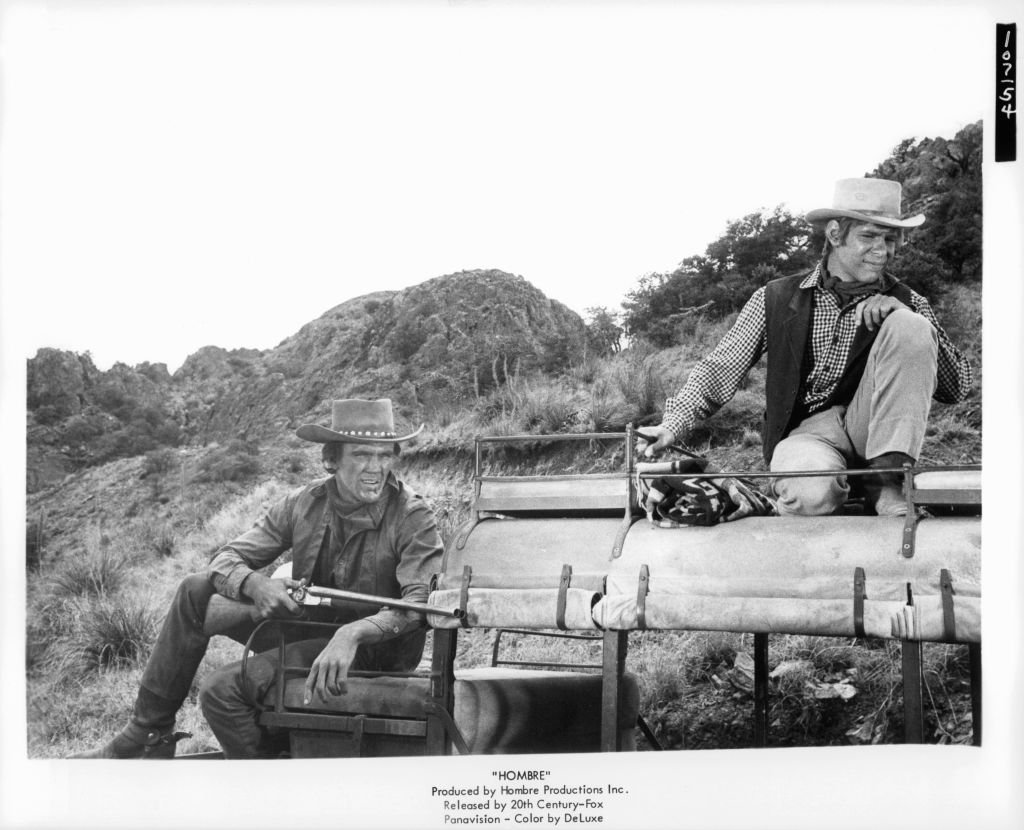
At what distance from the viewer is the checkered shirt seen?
4.97m

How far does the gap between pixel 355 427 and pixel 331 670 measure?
3.57 ft

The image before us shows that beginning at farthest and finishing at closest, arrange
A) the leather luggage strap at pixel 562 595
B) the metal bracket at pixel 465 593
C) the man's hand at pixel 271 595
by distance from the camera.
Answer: the man's hand at pixel 271 595 < the metal bracket at pixel 465 593 < the leather luggage strap at pixel 562 595

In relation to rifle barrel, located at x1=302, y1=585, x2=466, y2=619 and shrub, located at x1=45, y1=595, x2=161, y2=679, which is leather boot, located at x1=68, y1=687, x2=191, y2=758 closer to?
shrub, located at x1=45, y1=595, x2=161, y2=679

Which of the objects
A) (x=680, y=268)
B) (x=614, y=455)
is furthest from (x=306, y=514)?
(x=680, y=268)

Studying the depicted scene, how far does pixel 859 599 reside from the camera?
4359 millimetres

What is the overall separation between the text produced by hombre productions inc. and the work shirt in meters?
0.73

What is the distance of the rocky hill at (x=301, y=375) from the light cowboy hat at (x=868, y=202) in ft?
4.27

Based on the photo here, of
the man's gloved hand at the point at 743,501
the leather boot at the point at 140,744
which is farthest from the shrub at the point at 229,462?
the man's gloved hand at the point at 743,501

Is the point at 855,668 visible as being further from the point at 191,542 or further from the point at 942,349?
the point at 191,542

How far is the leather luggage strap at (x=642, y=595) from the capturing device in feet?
15.0

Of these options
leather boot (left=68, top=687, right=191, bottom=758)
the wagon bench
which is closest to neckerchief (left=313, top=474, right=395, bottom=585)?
the wagon bench

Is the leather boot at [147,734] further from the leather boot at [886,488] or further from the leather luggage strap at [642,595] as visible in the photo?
the leather boot at [886,488]

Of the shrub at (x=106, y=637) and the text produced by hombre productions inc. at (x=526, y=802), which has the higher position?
the shrub at (x=106, y=637)

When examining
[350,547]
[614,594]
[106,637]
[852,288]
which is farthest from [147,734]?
[852,288]
